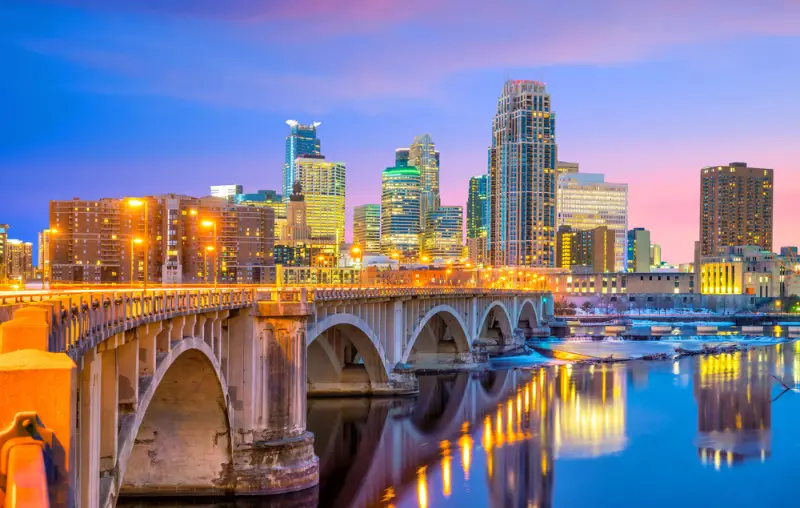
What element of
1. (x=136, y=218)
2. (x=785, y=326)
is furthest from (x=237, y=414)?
(x=785, y=326)

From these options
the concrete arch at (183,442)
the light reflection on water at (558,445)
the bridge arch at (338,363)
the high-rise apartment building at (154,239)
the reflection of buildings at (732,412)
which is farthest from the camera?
the high-rise apartment building at (154,239)

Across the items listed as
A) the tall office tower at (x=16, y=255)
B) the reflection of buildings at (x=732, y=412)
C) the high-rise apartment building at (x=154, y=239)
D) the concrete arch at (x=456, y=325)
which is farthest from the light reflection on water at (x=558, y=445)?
the high-rise apartment building at (x=154, y=239)

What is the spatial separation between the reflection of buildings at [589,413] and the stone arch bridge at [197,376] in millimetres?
13328

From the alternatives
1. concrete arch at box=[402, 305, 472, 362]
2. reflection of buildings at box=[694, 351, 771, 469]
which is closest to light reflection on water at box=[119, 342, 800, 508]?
reflection of buildings at box=[694, 351, 771, 469]

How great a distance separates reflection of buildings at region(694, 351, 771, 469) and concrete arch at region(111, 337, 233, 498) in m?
28.3

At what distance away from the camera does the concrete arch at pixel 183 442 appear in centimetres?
3656

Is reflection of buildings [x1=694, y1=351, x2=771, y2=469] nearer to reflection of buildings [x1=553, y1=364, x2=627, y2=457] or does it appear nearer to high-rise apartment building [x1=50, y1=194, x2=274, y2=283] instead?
reflection of buildings [x1=553, y1=364, x2=627, y2=457]

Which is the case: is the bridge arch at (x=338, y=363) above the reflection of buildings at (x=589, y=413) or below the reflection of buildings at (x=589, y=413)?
above

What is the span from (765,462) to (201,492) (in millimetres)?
32162

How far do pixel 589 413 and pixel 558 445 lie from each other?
13.6m

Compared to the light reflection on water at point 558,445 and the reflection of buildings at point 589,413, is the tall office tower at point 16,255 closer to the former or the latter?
the light reflection on water at point 558,445

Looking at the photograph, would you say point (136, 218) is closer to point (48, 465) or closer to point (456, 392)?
point (456, 392)

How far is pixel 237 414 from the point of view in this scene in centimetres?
3809

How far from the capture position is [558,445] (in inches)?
2173
